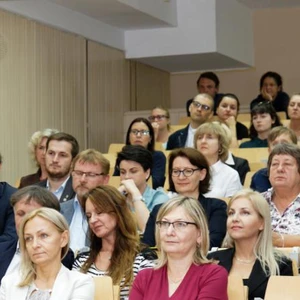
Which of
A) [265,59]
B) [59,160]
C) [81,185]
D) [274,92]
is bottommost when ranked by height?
[81,185]

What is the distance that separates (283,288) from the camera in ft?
12.6

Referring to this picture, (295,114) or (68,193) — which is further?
(295,114)

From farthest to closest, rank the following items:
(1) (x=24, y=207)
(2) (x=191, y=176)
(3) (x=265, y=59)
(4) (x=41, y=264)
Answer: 1. (3) (x=265, y=59)
2. (2) (x=191, y=176)
3. (1) (x=24, y=207)
4. (4) (x=41, y=264)

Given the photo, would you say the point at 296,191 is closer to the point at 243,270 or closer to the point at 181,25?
the point at 243,270

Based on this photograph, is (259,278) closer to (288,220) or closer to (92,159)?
(288,220)

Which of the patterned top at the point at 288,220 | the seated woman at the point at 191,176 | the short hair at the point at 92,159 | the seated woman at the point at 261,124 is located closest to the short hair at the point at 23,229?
the seated woman at the point at 191,176

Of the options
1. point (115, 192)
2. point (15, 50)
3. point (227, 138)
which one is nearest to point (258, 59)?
point (15, 50)

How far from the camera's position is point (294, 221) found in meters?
4.93

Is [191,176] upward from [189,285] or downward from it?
upward

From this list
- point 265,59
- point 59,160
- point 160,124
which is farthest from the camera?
point 265,59

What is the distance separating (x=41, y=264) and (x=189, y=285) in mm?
664

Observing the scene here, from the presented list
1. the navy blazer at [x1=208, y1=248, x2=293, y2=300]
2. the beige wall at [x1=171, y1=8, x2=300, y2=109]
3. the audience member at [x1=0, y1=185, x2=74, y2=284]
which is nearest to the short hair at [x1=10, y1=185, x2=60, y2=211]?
the audience member at [x1=0, y1=185, x2=74, y2=284]

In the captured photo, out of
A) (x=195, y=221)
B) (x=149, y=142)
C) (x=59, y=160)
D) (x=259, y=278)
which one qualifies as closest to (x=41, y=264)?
(x=195, y=221)

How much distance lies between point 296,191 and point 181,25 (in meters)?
6.49
